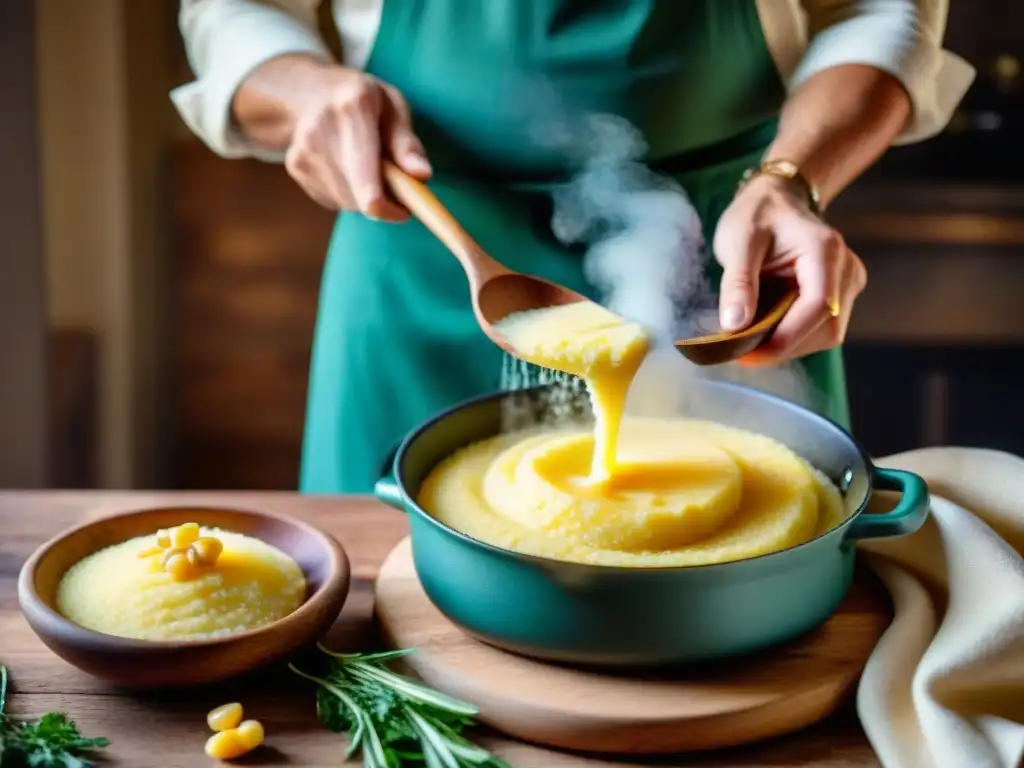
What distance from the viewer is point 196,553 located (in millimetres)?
937

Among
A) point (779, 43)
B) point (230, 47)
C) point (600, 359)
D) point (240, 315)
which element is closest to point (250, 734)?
point (600, 359)

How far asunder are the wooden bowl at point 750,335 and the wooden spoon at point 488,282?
169mm

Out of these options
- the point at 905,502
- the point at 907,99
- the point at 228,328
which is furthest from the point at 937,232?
the point at 905,502

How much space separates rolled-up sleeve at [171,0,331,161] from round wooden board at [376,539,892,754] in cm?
73

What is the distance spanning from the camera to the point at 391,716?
2.85 feet

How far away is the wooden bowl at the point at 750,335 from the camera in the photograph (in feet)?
3.21

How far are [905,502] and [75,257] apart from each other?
6.65 ft

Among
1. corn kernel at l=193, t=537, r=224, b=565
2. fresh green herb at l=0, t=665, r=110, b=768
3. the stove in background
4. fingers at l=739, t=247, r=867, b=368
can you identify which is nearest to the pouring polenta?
fingers at l=739, t=247, r=867, b=368

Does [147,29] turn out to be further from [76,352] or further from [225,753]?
[225,753]

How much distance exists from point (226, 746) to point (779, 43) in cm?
107

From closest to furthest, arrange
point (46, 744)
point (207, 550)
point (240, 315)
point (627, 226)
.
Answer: point (46, 744)
point (207, 550)
point (627, 226)
point (240, 315)

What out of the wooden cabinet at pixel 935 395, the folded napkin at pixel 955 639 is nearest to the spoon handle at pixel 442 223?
the folded napkin at pixel 955 639

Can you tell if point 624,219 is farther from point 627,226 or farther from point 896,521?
point 896,521

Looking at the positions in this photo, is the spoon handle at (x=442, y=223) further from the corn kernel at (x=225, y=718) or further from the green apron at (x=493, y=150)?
A: the corn kernel at (x=225, y=718)
